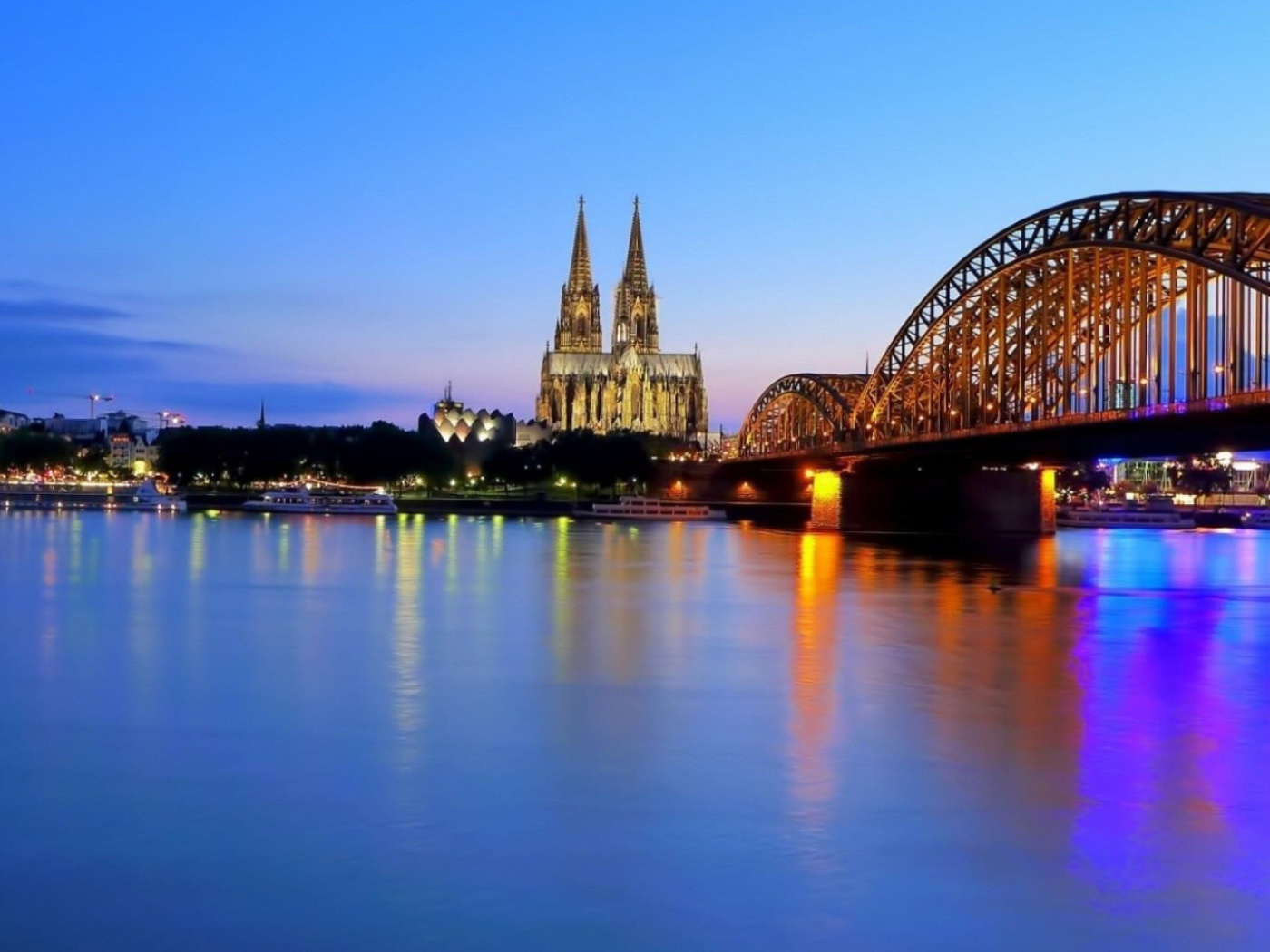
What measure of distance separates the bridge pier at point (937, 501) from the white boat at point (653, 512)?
2102 cm

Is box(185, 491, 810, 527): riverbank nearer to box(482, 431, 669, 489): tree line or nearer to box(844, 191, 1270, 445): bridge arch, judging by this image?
box(482, 431, 669, 489): tree line

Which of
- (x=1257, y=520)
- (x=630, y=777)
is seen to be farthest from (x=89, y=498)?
(x=630, y=777)

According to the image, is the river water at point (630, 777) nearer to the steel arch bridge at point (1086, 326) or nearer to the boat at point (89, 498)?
the steel arch bridge at point (1086, 326)

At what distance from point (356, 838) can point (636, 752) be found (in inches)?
195

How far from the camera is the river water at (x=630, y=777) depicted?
475 inches

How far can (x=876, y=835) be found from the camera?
47.7 feet

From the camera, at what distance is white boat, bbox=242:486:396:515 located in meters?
125

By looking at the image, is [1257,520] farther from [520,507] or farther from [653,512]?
[520,507]

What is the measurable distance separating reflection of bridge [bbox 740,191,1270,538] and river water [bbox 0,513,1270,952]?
14.4 meters

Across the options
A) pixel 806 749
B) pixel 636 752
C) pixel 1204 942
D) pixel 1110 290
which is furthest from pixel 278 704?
pixel 1110 290

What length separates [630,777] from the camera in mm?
17141

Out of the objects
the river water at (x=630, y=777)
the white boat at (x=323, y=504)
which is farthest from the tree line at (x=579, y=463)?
the river water at (x=630, y=777)

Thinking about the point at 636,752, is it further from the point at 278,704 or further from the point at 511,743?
the point at 278,704

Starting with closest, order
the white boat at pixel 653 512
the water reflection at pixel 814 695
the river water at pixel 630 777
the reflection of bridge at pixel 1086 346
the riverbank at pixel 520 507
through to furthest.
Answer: the river water at pixel 630 777
the water reflection at pixel 814 695
the reflection of bridge at pixel 1086 346
the white boat at pixel 653 512
the riverbank at pixel 520 507
